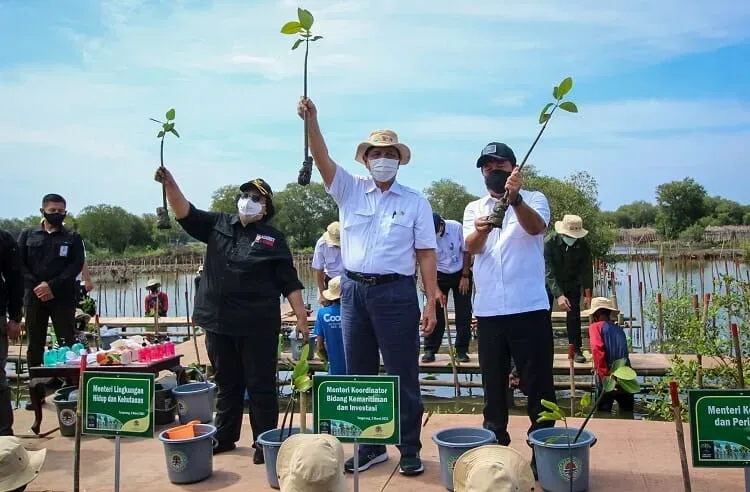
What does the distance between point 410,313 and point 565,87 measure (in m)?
1.38

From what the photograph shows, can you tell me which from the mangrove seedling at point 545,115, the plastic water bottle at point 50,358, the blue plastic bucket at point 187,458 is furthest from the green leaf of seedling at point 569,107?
the plastic water bottle at point 50,358

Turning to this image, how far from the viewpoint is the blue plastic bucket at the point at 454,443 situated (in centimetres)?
317

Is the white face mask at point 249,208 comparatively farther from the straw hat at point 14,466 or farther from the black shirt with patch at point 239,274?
the straw hat at point 14,466

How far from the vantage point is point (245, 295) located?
388 centimetres

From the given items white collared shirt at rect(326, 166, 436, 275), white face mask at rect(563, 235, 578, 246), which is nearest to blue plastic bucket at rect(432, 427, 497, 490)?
white collared shirt at rect(326, 166, 436, 275)

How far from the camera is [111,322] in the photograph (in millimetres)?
12398

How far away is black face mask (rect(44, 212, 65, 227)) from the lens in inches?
222

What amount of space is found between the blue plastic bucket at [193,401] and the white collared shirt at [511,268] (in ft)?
7.94

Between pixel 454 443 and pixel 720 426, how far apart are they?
122cm

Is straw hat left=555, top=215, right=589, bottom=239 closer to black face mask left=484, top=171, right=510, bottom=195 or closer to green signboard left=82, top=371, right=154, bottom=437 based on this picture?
black face mask left=484, top=171, right=510, bottom=195

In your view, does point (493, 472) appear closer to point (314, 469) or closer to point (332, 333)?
point (314, 469)

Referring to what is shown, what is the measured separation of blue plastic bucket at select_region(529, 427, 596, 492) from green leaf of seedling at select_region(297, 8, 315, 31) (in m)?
2.29

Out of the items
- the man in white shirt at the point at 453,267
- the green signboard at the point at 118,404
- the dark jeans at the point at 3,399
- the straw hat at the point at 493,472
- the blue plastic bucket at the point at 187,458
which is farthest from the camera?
the man in white shirt at the point at 453,267

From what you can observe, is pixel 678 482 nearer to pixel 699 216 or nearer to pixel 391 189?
pixel 391 189
